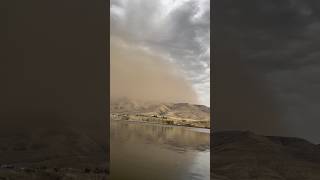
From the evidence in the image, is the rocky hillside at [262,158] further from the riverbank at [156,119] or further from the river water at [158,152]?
the riverbank at [156,119]

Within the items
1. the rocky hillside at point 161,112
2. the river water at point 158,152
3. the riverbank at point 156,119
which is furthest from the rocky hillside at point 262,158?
the riverbank at point 156,119

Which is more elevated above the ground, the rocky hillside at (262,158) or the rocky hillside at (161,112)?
the rocky hillside at (161,112)

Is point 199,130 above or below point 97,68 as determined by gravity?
below

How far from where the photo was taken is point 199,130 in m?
5.21

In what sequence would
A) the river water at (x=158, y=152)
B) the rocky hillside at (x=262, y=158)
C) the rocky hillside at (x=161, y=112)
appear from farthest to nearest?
the rocky hillside at (x=161, y=112), the river water at (x=158, y=152), the rocky hillside at (x=262, y=158)

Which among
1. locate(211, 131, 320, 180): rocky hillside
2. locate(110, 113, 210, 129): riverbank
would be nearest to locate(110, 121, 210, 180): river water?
locate(110, 113, 210, 129): riverbank

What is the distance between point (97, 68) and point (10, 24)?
0.90 meters

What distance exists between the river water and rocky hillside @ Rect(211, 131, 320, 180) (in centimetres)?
112

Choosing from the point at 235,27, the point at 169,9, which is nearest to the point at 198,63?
the point at 169,9

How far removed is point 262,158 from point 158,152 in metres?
1.99

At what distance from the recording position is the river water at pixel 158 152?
4965 millimetres

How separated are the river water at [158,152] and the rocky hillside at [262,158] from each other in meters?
1.12

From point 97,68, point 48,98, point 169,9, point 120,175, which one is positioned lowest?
point 120,175

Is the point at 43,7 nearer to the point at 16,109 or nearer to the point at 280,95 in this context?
the point at 16,109
